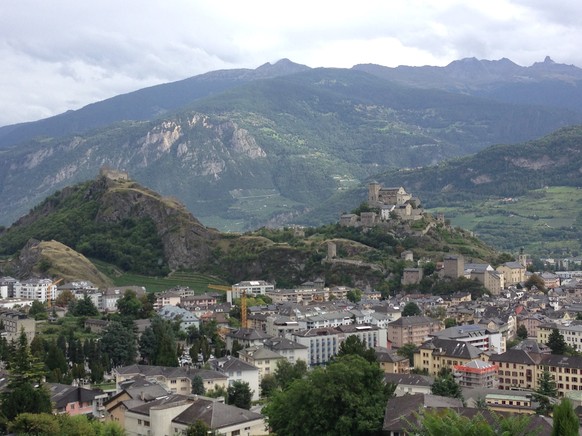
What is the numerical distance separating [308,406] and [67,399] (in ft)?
51.2

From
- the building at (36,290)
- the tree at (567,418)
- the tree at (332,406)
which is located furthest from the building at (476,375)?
the building at (36,290)

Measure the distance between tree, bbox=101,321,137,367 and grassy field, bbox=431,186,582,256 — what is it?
102119mm

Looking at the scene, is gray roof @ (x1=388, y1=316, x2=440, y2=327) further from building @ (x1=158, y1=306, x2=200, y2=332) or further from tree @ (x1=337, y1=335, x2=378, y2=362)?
tree @ (x1=337, y1=335, x2=378, y2=362)

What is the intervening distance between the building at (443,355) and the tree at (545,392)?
6008 millimetres

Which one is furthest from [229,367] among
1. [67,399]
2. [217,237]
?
[217,237]

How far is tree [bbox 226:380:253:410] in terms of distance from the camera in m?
51.8

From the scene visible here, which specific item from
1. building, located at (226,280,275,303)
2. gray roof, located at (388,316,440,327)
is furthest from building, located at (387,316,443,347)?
building, located at (226,280,275,303)

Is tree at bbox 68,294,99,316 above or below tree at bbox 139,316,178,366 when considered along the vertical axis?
above

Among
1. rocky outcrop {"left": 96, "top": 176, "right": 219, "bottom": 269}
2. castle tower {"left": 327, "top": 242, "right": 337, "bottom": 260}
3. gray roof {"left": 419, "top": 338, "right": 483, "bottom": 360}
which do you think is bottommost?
gray roof {"left": 419, "top": 338, "right": 483, "bottom": 360}

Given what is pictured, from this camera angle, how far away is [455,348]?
64750mm

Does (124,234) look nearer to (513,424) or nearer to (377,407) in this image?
(377,407)

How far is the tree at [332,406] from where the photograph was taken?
38.9 metres

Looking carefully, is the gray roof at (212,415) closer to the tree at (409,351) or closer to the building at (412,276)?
the tree at (409,351)

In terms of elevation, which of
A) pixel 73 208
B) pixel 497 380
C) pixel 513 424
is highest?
pixel 73 208
